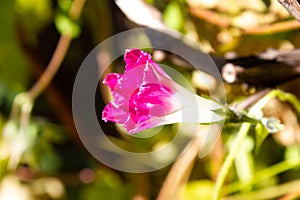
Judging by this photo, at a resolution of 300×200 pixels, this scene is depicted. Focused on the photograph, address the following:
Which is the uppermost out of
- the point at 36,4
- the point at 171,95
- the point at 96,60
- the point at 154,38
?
the point at 36,4

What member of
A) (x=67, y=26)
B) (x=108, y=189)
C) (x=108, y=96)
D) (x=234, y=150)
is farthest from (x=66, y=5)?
(x=234, y=150)

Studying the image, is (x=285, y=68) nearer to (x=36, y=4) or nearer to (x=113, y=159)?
(x=113, y=159)

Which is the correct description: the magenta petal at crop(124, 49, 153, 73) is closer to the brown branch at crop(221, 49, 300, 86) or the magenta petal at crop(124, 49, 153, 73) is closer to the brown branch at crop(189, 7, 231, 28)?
the brown branch at crop(221, 49, 300, 86)

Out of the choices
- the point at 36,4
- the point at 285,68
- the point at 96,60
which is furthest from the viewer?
the point at 36,4

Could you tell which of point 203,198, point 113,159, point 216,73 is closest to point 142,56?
point 216,73

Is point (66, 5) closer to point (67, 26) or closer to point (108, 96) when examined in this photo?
point (67, 26)

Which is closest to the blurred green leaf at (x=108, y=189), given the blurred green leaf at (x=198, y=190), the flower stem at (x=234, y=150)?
the blurred green leaf at (x=198, y=190)

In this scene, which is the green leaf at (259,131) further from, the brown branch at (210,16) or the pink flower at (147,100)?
the brown branch at (210,16)
